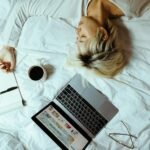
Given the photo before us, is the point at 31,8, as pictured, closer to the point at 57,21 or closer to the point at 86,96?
the point at 57,21

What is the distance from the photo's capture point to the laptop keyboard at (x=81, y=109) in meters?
1.38

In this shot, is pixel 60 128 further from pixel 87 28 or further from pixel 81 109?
pixel 87 28

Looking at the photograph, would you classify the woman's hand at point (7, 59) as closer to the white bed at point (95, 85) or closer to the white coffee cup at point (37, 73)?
the white bed at point (95, 85)

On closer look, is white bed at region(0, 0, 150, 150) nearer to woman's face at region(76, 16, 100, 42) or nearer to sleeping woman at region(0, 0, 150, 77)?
sleeping woman at region(0, 0, 150, 77)

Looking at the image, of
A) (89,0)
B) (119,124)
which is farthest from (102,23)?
(119,124)

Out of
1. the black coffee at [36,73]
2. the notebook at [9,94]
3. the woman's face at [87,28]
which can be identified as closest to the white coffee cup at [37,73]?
the black coffee at [36,73]

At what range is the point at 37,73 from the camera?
149 cm

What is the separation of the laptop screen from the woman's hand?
1.10 feet

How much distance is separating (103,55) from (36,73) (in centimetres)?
38

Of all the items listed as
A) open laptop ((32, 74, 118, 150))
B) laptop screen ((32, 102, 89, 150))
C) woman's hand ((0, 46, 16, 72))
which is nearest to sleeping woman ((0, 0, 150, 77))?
woman's hand ((0, 46, 16, 72))

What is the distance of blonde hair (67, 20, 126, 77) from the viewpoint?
1.33m

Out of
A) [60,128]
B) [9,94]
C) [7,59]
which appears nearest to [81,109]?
[60,128]

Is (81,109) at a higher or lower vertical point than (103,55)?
lower

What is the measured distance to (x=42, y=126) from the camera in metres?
1.38
